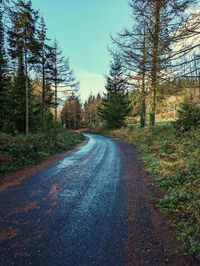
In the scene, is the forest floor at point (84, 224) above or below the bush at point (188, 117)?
below

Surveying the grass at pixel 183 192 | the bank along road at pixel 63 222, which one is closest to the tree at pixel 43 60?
the grass at pixel 183 192

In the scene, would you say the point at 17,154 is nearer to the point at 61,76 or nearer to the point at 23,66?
the point at 23,66

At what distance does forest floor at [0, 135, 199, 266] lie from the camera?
375cm

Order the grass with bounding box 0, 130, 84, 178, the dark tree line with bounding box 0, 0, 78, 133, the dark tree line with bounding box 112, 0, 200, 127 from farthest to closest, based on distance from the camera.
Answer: the dark tree line with bounding box 0, 0, 78, 133 → the grass with bounding box 0, 130, 84, 178 → the dark tree line with bounding box 112, 0, 200, 127

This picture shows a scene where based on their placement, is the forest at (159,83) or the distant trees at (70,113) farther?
the distant trees at (70,113)

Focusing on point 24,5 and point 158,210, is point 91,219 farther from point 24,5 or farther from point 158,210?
point 24,5

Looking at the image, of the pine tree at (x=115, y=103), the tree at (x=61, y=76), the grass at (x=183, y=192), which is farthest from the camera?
the pine tree at (x=115, y=103)

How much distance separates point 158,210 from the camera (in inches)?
225

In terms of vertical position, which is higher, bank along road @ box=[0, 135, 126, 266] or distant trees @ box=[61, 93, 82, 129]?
distant trees @ box=[61, 93, 82, 129]

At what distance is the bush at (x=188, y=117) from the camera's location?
1413 cm

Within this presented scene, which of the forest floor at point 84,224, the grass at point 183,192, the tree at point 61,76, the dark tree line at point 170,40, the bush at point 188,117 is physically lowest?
the forest floor at point 84,224

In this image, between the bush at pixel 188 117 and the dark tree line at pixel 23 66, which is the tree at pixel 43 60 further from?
the bush at pixel 188 117

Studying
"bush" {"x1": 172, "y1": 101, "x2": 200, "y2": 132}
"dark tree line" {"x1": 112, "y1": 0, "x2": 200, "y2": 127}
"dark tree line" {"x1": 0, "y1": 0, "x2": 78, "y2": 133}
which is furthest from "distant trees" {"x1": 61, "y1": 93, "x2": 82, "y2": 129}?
"dark tree line" {"x1": 112, "y1": 0, "x2": 200, "y2": 127}

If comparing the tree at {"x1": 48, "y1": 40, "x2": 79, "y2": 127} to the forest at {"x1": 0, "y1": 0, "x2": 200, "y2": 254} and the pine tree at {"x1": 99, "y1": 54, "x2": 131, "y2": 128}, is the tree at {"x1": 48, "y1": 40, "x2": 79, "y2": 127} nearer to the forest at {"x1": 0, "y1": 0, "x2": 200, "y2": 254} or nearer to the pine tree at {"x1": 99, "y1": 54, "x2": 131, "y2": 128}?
the forest at {"x1": 0, "y1": 0, "x2": 200, "y2": 254}
